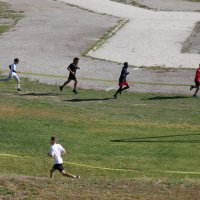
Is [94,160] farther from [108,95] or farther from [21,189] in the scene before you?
[108,95]

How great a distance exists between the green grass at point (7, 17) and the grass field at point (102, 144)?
65.6 feet

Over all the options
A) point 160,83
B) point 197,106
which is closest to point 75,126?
point 197,106

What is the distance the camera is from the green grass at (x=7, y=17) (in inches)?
2079

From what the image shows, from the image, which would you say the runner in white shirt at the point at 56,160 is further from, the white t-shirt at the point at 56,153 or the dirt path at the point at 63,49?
the dirt path at the point at 63,49

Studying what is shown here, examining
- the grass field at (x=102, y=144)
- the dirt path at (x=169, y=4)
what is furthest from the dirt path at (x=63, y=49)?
the dirt path at (x=169, y=4)

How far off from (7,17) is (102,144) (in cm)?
3495

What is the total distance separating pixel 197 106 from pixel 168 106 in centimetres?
131

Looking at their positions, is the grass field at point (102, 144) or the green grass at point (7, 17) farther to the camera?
the green grass at point (7, 17)

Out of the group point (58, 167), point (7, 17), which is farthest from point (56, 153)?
point (7, 17)

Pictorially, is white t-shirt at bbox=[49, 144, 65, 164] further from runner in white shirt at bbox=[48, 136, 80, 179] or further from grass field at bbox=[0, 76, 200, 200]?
grass field at bbox=[0, 76, 200, 200]

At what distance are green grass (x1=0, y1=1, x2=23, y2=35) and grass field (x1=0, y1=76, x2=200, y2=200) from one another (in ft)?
65.6

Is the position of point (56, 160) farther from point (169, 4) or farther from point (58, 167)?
point (169, 4)

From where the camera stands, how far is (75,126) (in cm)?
2617

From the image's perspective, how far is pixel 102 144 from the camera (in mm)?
23922
